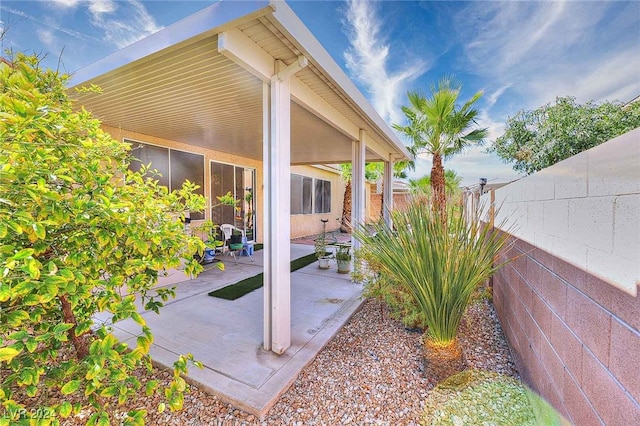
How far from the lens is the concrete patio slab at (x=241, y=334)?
2.28 m

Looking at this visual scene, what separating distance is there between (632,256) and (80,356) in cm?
326

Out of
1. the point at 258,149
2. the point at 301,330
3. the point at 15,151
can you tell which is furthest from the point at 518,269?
the point at 258,149

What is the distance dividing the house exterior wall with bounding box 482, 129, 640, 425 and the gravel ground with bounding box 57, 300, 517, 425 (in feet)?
2.70

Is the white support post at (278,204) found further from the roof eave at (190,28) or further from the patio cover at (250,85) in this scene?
the roof eave at (190,28)

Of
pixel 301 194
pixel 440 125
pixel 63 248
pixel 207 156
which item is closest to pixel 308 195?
pixel 301 194

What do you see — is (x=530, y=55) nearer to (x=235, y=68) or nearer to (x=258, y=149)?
(x=235, y=68)

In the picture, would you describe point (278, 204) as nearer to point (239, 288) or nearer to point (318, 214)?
point (239, 288)

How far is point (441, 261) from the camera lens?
82.0 inches

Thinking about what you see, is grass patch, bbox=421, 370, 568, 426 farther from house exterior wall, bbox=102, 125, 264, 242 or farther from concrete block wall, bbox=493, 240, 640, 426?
house exterior wall, bbox=102, 125, 264, 242

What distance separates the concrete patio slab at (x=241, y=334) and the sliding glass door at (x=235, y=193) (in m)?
2.97

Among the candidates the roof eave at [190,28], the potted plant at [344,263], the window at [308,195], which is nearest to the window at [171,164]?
the roof eave at [190,28]

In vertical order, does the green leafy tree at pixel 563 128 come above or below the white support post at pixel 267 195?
above

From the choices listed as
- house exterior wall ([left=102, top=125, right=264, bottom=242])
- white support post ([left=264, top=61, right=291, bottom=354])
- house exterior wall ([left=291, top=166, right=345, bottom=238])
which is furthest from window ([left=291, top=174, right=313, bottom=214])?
white support post ([left=264, top=61, right=291, bottom=354])

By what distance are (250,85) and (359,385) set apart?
318 cm
